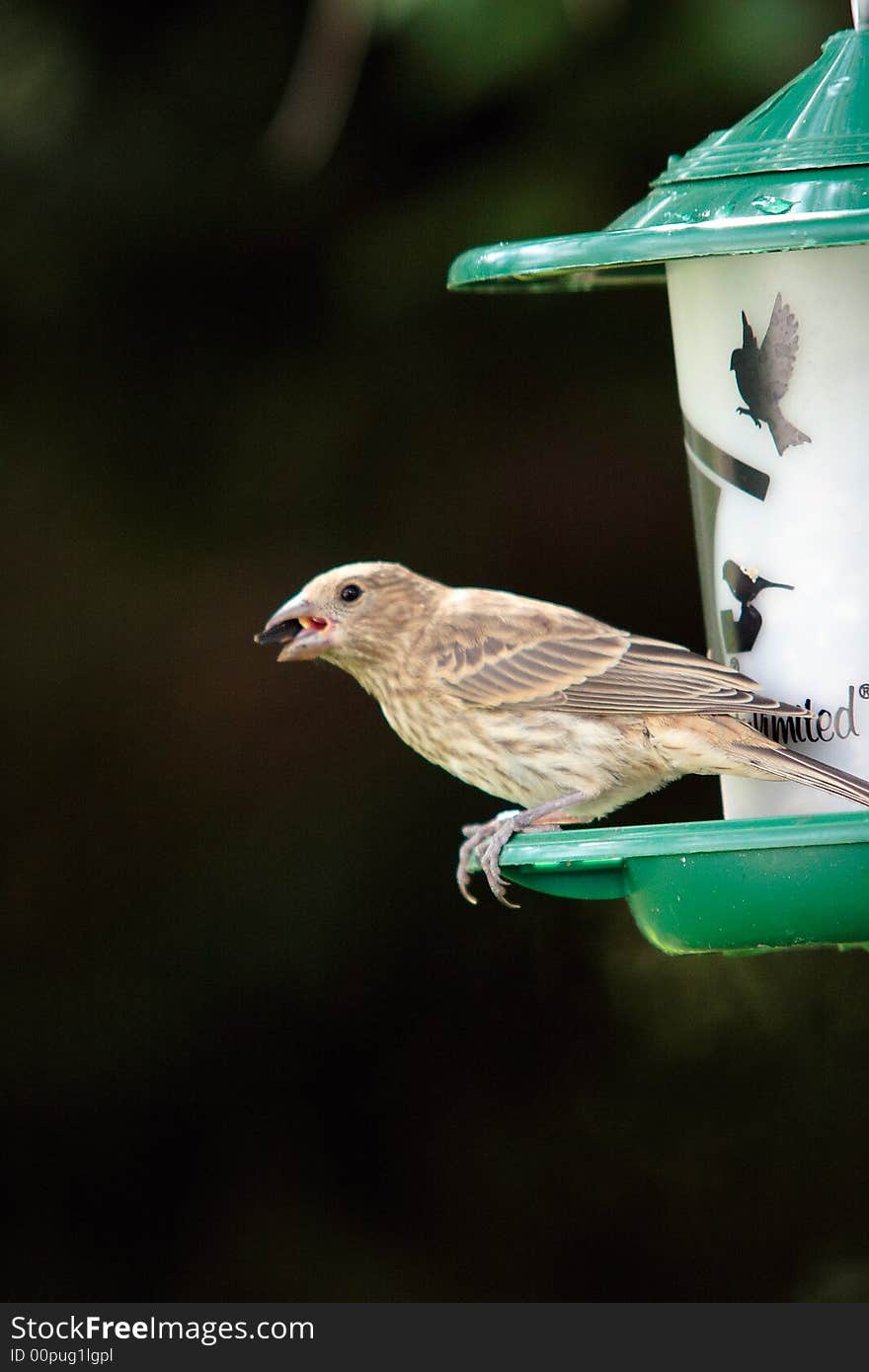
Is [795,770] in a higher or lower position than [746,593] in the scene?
lower

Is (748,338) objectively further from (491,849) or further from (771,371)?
(491,849)

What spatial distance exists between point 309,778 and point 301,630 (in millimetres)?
2209

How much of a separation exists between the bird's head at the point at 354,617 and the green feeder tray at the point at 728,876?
1.21m

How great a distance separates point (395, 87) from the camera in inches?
250

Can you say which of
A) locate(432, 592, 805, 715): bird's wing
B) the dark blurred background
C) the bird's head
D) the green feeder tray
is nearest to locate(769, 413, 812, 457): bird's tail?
locate(432, 592, 805, 715): bird's wing

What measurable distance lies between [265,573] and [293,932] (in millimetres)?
1119

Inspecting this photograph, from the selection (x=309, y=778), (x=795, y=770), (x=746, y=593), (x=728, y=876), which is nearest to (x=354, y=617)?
(x=746, y=593)

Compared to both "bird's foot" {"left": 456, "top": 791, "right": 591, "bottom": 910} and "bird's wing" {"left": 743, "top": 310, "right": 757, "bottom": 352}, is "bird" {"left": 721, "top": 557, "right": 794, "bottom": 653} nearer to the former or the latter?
"bird's wing" {"left": 743, "top": 310, "right": 757, "bottom": 352}

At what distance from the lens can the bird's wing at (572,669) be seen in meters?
3.95

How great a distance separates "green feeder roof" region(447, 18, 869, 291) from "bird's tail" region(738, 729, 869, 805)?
2.83 feet

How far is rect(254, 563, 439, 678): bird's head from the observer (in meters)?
4.76

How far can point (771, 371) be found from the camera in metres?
3.82

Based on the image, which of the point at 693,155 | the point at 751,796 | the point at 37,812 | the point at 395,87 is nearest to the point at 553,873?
the point at 751,796

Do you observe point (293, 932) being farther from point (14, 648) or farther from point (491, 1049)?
point (14, 648)
